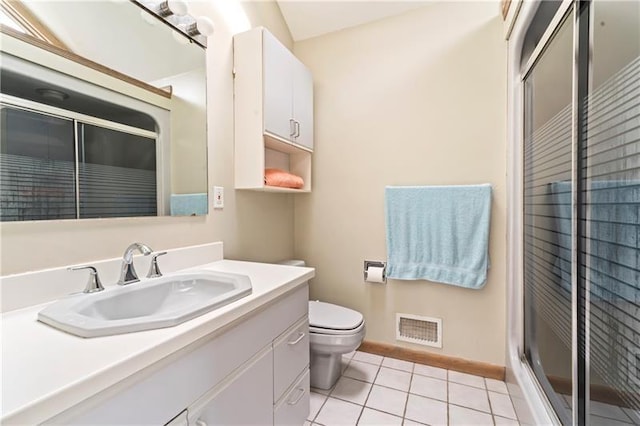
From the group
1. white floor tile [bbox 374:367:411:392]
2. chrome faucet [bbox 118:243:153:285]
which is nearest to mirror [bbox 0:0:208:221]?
chrome faucet [bbox 118:243:153:285]

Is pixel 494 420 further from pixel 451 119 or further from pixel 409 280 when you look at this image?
pixel 451 119

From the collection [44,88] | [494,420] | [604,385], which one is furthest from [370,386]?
[44,88]

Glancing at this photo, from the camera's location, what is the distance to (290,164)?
220 cm

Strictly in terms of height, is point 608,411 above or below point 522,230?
below

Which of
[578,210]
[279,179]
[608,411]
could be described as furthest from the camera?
[279,179]

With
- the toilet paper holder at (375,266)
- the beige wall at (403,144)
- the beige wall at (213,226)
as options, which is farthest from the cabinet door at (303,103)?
the toilet paper holder at (375,266)

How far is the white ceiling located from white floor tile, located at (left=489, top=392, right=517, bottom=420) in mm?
2436

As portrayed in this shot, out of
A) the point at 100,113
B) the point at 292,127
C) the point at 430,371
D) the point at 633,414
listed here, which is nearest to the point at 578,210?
the point at 633,414

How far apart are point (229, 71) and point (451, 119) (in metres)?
1.39

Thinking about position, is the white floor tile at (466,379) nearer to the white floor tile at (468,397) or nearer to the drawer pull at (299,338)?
the white floor tile at (468,397)

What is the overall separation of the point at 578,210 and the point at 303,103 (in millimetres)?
1591

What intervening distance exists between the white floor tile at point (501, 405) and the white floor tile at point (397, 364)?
0.46m

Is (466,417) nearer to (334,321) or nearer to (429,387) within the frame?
(429,387)

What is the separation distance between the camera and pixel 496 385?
1714 millimetres
